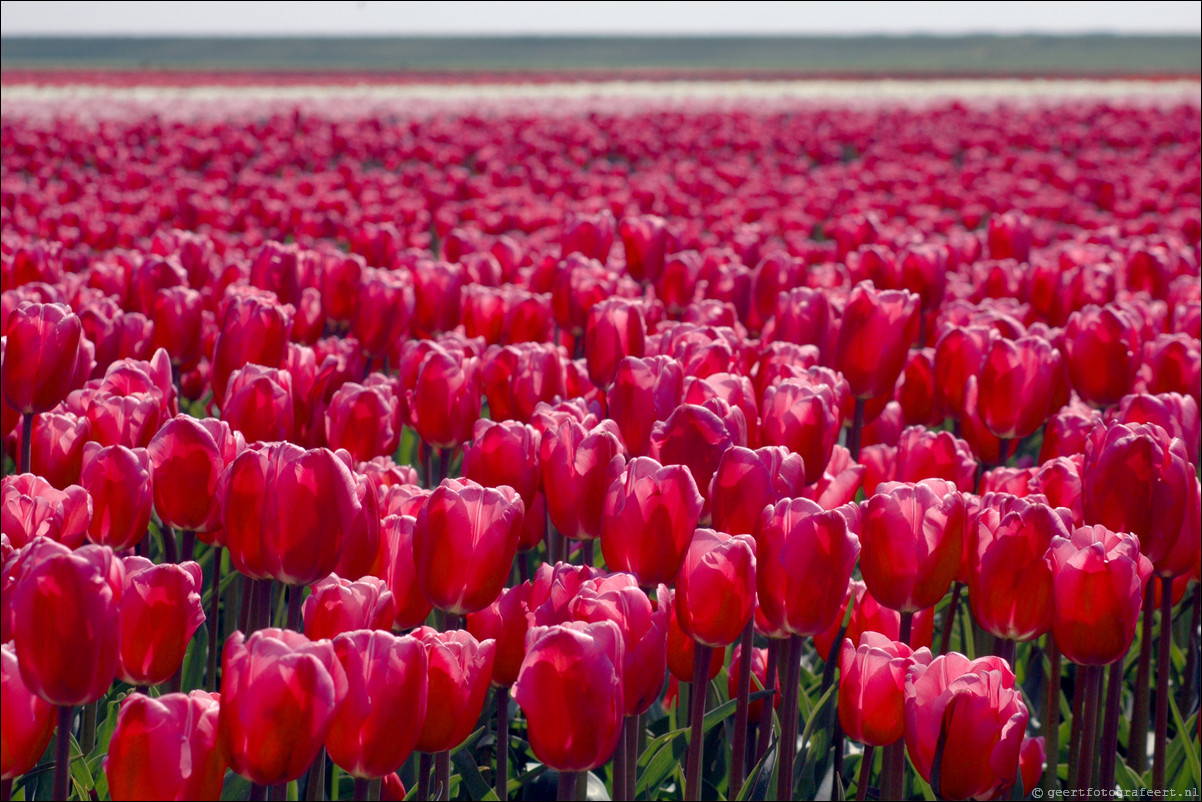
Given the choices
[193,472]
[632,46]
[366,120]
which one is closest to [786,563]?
[193,472]

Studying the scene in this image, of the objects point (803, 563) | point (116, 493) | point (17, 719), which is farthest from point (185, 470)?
point (803, 563)

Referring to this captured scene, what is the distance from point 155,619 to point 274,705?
13.8 inches

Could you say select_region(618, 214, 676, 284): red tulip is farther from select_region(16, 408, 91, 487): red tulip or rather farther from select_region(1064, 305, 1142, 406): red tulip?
select_region(16, 408, 91, 487): red tulip

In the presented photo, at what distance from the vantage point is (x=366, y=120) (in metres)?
14.6

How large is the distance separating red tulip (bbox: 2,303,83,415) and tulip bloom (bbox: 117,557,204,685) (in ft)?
2.53

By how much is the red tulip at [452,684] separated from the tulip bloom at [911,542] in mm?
516

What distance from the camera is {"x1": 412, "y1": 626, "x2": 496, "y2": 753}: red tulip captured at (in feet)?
3.97

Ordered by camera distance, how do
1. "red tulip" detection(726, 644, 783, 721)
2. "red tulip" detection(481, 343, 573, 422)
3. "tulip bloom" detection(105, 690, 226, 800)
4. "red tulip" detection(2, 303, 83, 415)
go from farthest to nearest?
1. "red tulip" detection(481, 343, 573, 422)
2. "red tulip" detection(2, 303, 83, 415)
3. "red tulip" detection(726, 644, 783, 721)
4. "tulip bloom" detection(105, 690, 226, 800)

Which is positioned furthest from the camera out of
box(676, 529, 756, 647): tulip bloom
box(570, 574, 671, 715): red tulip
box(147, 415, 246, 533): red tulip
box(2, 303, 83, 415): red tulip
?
box(2, 303, 83, 415): red tulip

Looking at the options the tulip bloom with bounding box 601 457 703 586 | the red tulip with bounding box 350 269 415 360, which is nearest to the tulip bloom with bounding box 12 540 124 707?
the tulip bloom with bounding box 601 457 703 586

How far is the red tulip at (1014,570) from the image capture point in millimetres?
1463

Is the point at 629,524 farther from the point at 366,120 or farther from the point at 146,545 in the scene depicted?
the point at 366,120

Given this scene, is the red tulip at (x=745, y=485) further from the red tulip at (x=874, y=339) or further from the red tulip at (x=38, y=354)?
the red tulip at (x=38, y=354)

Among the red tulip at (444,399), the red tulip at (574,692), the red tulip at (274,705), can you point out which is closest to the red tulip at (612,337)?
the red tulip at (444,399)
